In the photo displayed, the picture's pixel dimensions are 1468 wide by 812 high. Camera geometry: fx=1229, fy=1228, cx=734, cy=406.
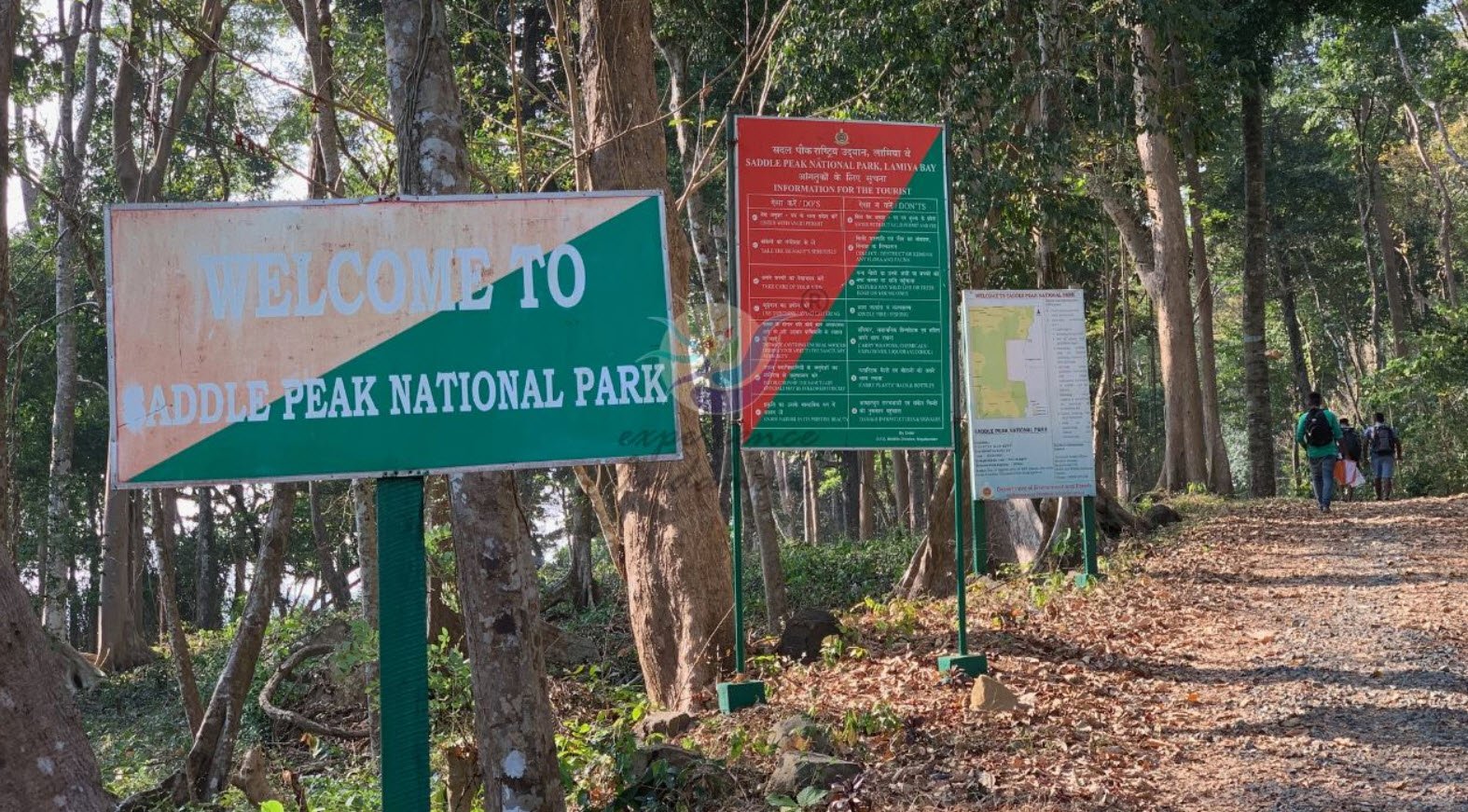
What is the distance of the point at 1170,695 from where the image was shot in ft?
23.0

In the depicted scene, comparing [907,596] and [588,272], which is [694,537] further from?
[588,272]

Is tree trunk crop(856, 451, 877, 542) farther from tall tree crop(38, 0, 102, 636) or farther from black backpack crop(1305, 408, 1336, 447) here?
tall tree crop(38, 0, 102, 636)

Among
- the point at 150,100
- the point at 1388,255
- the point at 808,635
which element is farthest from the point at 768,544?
the point at 1388,255

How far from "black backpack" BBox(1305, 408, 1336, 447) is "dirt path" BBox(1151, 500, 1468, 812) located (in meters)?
3.40

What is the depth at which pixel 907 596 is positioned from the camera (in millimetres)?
11320

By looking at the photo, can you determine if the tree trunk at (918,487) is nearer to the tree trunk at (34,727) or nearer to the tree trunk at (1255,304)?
the tree trunk at (1255,304)

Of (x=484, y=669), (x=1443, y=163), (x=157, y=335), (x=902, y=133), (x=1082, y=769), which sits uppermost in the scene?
(x=1443, y=163)

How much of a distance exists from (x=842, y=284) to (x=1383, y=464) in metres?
15.2

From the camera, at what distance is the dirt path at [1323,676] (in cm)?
534

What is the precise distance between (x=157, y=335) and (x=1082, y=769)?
4.35 m

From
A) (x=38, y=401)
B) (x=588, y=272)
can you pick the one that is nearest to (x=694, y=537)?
(x=588, y=272)

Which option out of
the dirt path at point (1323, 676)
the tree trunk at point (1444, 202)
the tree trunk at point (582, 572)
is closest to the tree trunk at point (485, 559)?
the dirt path at point (1323, 676)

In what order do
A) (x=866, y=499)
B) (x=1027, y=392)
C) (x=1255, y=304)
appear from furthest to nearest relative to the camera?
(x=866, y=499), (x=1255, y=304), (x=1027, y=392)

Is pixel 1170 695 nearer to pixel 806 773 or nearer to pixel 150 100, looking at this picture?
pixel 806 773
